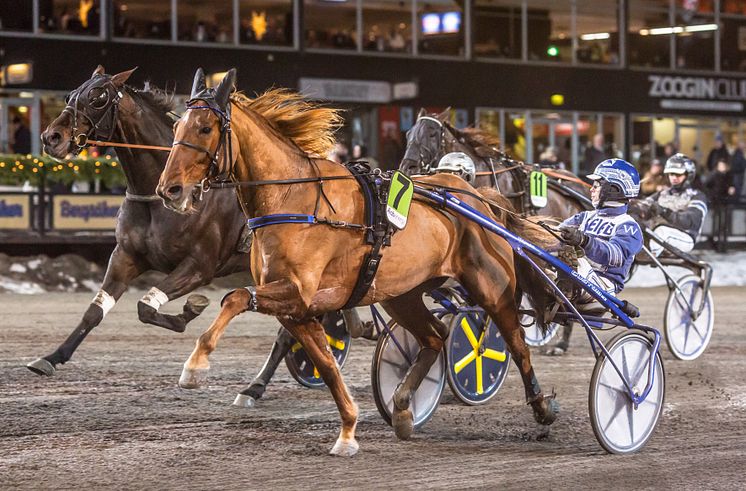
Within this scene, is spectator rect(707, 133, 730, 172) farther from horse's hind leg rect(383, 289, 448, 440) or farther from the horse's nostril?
the horse's nostril

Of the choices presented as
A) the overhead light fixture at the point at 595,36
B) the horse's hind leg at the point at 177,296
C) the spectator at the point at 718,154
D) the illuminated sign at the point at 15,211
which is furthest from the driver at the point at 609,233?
the overhead light fixture at the point at 595,36

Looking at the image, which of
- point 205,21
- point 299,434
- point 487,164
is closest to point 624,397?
point 299,434

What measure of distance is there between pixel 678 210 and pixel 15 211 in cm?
858

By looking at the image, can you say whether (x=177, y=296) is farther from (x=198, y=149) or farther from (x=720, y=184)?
(x=720, y=184)

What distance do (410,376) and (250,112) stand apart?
1.72 metres

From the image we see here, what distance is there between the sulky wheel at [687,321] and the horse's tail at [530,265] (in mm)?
3761

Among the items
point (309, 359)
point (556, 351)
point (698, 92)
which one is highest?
point (698, 92)

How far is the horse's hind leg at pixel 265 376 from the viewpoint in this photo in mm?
7375

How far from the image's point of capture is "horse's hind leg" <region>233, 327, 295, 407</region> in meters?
7.38

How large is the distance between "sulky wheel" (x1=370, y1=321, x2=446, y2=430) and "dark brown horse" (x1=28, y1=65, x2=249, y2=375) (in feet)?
5.15

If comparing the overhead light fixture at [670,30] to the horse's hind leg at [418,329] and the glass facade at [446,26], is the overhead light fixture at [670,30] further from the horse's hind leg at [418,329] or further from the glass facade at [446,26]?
the horse's hind leg at [418,329]

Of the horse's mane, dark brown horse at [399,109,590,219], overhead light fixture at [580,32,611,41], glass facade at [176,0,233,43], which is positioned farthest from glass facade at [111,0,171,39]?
the horse's mane

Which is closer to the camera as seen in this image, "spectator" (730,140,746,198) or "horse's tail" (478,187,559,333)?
"horse's tail" (478,187,559,333)

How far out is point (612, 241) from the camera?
6.43 metres
